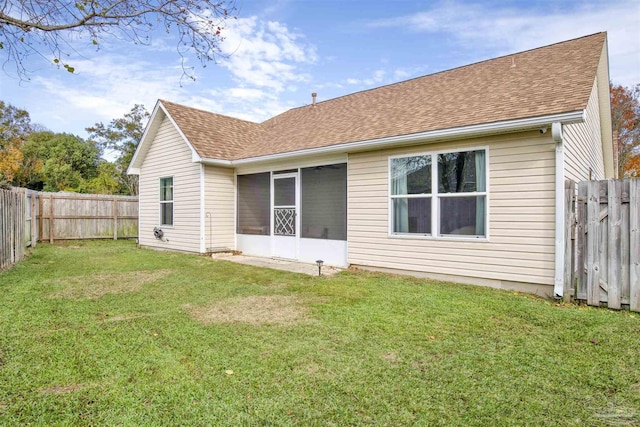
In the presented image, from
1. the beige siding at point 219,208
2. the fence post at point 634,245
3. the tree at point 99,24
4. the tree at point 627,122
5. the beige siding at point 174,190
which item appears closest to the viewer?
the tree at point 99,24

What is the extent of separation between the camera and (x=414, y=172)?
702cm

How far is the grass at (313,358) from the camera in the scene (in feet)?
8.08

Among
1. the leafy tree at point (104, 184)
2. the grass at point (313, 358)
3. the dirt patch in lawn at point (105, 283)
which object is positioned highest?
the leafy tree at point (104, 184)

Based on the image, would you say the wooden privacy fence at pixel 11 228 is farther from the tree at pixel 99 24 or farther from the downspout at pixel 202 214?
the tree at pixel 99 24

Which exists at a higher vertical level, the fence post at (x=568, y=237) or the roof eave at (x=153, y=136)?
the roof eave at (x=153, y=136)

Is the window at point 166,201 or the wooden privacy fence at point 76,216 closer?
the window at point 166,201

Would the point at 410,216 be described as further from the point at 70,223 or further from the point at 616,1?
the point at 70,223

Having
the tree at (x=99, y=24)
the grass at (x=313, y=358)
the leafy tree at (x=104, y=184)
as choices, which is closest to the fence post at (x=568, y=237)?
the grass at (x=313, y=358)

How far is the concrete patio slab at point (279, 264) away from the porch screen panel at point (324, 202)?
2.54 ft

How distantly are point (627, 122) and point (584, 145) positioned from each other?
2316 cm

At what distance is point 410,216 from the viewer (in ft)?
23.3

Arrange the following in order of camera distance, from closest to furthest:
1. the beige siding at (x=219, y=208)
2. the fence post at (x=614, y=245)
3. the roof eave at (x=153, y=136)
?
the fence post at (x=614, y=245)
the roof eave at (x=153, y=136)
the beige siding at (x=219, y=208)

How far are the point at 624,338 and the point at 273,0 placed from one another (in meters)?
7.34

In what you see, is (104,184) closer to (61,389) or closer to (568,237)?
(61,389)
